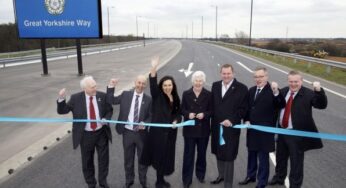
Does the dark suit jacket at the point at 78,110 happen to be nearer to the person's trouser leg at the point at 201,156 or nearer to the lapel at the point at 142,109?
the lapel at the point at 142,109

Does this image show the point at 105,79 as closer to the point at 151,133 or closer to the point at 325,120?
the point at 325,120

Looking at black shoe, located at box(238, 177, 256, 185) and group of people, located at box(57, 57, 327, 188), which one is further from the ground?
group of people, located at box(57, 57, 327, 188)

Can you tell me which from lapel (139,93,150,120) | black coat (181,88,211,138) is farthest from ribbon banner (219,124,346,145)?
lapel (139,93,150,120)

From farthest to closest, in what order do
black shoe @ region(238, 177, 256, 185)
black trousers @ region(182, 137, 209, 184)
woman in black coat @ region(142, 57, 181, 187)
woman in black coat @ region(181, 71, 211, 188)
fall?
1. black shoe @ region(238, 177, 256, 185)
2. black trousers @ region(182, 137, 209, 184)
3. woman in black coat @ region(181, 71, 211, 188)
4. woman in black coat @ region(142, 57, 181, 187)

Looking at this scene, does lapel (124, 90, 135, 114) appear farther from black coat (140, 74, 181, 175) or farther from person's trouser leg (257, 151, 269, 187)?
person's trouser leg (257, 151, 269, 187)

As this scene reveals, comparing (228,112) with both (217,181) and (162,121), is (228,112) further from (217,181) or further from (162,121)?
(217,181)

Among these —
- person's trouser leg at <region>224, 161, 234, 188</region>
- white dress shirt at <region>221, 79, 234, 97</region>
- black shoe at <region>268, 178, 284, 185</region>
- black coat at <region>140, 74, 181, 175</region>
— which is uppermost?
white dress shirt at <region>221, 79, 234, 97</region>

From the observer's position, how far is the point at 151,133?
5.18 m

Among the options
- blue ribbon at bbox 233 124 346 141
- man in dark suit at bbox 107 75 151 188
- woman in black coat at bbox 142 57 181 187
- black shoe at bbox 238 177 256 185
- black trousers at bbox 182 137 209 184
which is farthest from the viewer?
black shoe at bbox 238 177 256 185

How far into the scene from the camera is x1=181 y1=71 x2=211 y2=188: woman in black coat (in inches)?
204

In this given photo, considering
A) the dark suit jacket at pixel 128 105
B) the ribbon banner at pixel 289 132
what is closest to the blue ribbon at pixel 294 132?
the ribbon banner at pixel 289 132

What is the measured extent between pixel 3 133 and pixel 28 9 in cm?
1249

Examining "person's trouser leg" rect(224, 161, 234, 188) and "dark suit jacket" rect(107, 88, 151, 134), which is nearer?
"person's trouser leg" rect(224, 161, 234, 188)

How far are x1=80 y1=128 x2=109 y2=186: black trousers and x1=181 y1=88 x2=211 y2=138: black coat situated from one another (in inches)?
51.9
